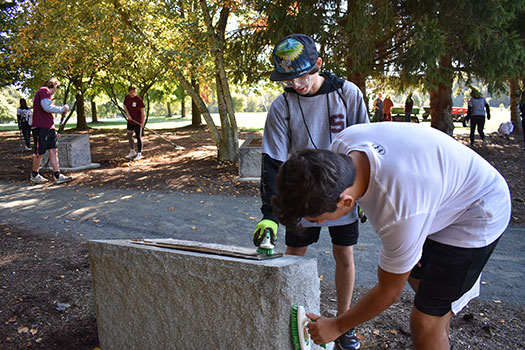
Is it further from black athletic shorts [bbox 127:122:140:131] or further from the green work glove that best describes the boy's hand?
A: black athletic shorts [bbox 127:122:140:131]

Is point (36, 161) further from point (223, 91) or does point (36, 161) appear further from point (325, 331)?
point (325, 331)

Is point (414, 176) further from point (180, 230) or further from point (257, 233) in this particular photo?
point (180, 230)

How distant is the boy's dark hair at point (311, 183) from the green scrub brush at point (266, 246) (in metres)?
0.91

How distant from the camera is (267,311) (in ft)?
7.02

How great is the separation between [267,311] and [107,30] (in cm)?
826

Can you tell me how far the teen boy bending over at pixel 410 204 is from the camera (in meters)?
1.40

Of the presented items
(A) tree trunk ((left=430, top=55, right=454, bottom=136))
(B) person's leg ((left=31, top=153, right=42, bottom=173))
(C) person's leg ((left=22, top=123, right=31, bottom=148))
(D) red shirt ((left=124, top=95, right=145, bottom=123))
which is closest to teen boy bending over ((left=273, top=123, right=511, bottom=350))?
(B) person's leg ((left=31, top=153, right=42, bottom=173))

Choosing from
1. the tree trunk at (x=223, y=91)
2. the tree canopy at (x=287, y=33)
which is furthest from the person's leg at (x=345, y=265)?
the tree trunk at (x=223, y=91)

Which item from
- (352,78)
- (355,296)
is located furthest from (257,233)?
(352,78)

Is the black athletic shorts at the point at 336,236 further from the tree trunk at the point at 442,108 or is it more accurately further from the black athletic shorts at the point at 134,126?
the tree trunk at the point at 442,108

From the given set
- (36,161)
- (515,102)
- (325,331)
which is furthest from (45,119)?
(515,102)

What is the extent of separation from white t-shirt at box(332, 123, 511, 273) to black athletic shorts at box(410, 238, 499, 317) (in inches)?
1.6

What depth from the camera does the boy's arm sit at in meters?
1.60

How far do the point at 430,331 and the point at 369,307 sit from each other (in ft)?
1.20
